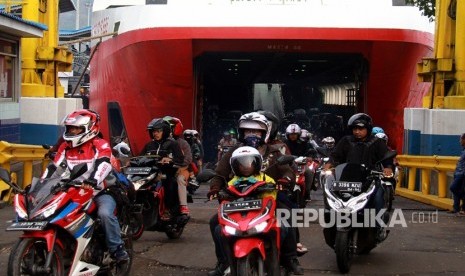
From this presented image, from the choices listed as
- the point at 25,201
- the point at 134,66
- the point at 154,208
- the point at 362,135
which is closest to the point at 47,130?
the point at 134,66

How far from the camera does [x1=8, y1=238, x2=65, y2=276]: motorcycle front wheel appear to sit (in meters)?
5.78

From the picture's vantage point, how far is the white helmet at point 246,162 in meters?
6.32

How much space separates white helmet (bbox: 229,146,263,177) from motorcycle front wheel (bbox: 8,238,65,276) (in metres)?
1.41

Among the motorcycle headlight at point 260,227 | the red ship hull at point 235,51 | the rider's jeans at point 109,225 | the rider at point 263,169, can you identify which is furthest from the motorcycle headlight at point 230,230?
the red ship hull at point 235,51

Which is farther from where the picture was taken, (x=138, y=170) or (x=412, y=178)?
(x=412, y=178)

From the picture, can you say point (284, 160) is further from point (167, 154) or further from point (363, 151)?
point (167, 154)

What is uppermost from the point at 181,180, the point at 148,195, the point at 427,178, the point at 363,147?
the point at 363,147

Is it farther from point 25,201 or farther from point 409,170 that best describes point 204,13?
point 25,201

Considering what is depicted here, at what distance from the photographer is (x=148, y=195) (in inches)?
352

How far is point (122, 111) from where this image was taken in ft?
76.5

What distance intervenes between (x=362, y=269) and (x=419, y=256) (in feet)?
3.23

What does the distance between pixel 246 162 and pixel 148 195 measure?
2824mm

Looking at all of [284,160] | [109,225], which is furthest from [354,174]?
[109,225]

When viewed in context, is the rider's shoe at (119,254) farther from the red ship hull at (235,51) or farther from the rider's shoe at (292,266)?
the red ship hull at (235,51)
